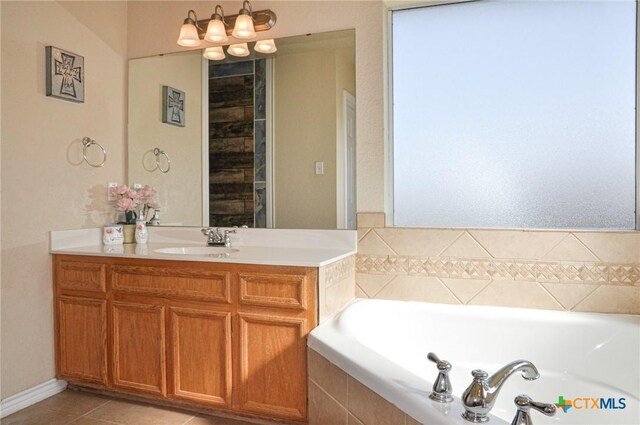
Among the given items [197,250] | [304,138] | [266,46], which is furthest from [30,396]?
[266,46]

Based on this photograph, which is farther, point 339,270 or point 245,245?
point 245,245

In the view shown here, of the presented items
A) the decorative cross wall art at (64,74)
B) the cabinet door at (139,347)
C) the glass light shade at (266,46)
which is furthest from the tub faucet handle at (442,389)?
the decorative cross wall art at (64,74)

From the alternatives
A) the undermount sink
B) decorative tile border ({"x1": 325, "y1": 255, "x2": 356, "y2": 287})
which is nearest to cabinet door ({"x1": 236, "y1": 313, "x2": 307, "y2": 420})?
decorative tile border ({"x1": 325, "y1": 255, "x2": 356, "y2": 287})

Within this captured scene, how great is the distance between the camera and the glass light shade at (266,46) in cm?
267

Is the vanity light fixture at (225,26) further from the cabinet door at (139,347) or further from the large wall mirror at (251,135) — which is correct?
the cabinet door at (139,347)

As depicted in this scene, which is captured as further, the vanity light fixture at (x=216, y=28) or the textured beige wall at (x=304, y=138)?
the vanity light fixture at (x=216, y=28)

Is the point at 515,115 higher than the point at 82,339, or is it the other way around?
the point at 515,115

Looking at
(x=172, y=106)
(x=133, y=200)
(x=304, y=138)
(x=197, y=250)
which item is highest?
(x=172, y=106)

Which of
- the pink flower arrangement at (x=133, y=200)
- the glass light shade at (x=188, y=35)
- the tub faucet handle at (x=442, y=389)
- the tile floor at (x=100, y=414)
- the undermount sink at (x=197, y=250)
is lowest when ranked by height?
the tile floor at (x=100, y=414)

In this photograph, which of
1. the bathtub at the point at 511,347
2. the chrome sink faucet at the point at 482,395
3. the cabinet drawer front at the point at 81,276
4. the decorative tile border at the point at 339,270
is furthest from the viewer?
the cabinet drawer front at the point at 81,276

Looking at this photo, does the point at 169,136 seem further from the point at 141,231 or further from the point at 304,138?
the point at 304,138

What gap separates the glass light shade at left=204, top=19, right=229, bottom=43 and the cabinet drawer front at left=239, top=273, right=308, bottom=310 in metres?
1.50

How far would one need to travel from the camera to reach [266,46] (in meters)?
2.68

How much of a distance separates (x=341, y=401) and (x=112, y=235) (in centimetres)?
182
